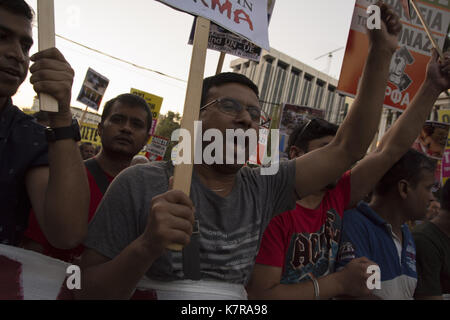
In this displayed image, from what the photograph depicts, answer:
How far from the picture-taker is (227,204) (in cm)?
135

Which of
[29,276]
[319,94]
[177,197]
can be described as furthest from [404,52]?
[319,94]

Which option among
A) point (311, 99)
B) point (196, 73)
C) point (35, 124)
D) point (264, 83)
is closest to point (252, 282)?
point (196, 73)

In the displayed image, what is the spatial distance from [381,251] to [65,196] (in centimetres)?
174

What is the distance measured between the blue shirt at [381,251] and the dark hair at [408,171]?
387mm

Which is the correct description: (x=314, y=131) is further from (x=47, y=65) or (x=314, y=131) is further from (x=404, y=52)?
(x=47, y=65)

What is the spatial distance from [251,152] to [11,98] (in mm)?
985

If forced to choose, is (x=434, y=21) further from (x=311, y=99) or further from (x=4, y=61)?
(x=311, y=99)

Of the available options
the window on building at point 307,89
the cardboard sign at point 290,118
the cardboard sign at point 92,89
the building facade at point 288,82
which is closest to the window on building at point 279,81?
the building facade at point 288,82

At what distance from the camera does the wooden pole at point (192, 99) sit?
95 cm

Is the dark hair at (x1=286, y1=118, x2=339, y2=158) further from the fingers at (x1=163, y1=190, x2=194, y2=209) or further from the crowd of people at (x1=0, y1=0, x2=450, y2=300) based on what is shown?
the fingers at (x1=163, y1=190, x2=194, y2=209)

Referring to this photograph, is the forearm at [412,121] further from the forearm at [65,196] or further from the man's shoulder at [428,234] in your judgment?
the forearm at [65,196]

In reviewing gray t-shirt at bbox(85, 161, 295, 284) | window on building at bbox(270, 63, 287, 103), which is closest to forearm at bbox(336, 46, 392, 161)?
gray t-shirt at bbox(85, 161, 295, 284)

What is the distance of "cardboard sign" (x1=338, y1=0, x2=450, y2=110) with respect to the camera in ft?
7.94

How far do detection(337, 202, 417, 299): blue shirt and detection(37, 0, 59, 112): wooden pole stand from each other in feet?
5.28
